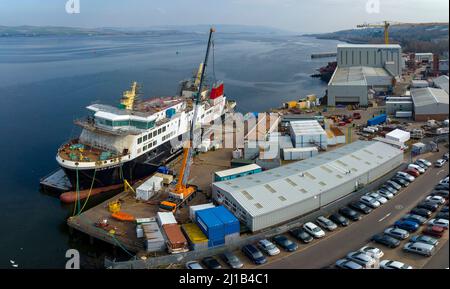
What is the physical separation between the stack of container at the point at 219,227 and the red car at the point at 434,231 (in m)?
3.93

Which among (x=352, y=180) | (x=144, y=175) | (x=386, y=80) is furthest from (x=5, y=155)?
(x=386, y=80)

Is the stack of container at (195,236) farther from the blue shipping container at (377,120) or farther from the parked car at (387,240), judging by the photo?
the blue shipping container at (377,120)

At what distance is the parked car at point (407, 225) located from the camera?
902 cm

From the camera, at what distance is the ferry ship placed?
1284cm

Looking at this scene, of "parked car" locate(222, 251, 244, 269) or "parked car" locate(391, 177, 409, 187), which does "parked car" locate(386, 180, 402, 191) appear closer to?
"parked car" locate(391, 177, 409, 187)

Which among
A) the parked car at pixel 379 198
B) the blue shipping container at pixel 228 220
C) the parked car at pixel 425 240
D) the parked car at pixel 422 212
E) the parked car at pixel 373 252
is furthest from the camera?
the parked car at pixel 379 198

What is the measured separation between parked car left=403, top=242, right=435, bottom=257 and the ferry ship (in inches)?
328

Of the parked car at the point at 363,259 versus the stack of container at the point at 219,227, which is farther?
the stack of container at the point at 219,227

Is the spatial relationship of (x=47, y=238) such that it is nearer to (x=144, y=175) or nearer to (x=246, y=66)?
(x=144, y=175)

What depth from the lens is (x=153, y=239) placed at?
901 centimetres

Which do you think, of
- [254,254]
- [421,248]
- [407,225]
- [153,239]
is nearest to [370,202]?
[407,225]

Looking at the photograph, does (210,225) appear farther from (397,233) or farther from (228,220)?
(397,233)

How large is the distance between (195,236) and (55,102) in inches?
829

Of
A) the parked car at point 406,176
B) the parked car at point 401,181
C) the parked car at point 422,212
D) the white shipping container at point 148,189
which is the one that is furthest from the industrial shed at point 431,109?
the white shipping container at point 148,189
